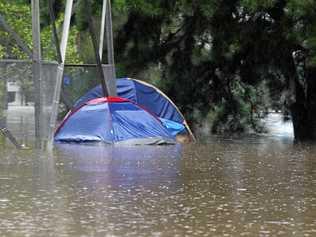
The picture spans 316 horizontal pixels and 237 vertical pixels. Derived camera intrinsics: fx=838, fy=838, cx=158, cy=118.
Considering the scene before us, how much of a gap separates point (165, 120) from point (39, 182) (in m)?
9.84

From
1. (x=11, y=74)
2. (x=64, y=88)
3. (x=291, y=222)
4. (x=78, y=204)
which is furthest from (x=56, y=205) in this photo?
(x=64, y=88)

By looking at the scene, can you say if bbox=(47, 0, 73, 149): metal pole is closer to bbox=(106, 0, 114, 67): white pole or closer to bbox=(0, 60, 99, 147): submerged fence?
bbox=(0, 60, 99, 147): submerged fence

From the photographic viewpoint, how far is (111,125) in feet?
57.2

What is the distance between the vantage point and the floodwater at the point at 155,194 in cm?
699

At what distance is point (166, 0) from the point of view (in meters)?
18.9

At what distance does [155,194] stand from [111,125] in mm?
8516

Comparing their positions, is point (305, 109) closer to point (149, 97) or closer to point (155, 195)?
point (149, 97)

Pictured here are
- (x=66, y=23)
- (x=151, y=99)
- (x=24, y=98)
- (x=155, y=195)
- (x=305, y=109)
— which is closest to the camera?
(x=155, y=195)

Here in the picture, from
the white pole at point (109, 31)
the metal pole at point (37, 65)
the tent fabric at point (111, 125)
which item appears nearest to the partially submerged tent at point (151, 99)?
the white pole at point (109, 31)

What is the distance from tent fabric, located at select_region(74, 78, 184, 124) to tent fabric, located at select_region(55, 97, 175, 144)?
1804 mm

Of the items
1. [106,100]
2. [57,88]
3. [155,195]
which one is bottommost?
[155,195]

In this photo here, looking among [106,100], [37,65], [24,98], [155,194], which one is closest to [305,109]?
[106,100]

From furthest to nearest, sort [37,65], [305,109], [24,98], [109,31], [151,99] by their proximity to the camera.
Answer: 1. [305,109]
2. [151,99]
3. [109,31]
4. [24,98]
5. [37,65]

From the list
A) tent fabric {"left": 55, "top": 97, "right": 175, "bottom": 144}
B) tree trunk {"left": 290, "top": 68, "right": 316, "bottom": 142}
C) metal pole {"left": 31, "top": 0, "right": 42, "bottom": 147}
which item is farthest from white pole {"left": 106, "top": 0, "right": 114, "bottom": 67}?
tree trunk {"left": 290, "top": 68, "right": 316, "bottom": 142}
